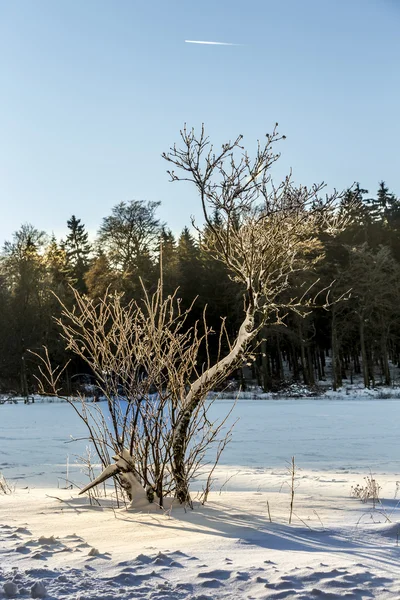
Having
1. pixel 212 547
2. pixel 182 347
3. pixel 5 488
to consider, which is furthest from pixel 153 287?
pixel 212 547

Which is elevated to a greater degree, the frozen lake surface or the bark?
the bark

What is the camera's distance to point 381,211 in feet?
175

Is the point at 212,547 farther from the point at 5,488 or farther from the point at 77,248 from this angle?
the point at 77,248

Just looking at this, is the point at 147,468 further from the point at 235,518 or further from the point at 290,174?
the point at 290,174

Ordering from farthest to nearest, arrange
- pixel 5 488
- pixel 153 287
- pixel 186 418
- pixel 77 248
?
1. pixel 77 248
2. pixel 153 287
3. pixel 5 488
4. pixel 186 418

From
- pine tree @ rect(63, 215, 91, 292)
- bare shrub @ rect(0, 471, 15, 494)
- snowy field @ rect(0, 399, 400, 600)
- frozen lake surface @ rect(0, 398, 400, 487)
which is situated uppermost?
pine tree @ rect(63, 215, 91, 292)

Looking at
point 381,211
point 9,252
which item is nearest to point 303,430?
point 9,252

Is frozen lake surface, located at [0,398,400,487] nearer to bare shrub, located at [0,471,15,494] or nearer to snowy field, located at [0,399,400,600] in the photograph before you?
bare shrub, located at [0,471,15,494]

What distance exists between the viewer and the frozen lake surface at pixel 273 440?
925 centimetres

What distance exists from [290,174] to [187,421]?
2242 mm

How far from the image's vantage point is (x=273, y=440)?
1288 cm

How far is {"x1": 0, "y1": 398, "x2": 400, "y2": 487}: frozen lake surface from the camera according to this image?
30.3ft

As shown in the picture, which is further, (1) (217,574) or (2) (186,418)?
(2) (186,418)

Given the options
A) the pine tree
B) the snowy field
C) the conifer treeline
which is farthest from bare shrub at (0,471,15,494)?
the pine tree
